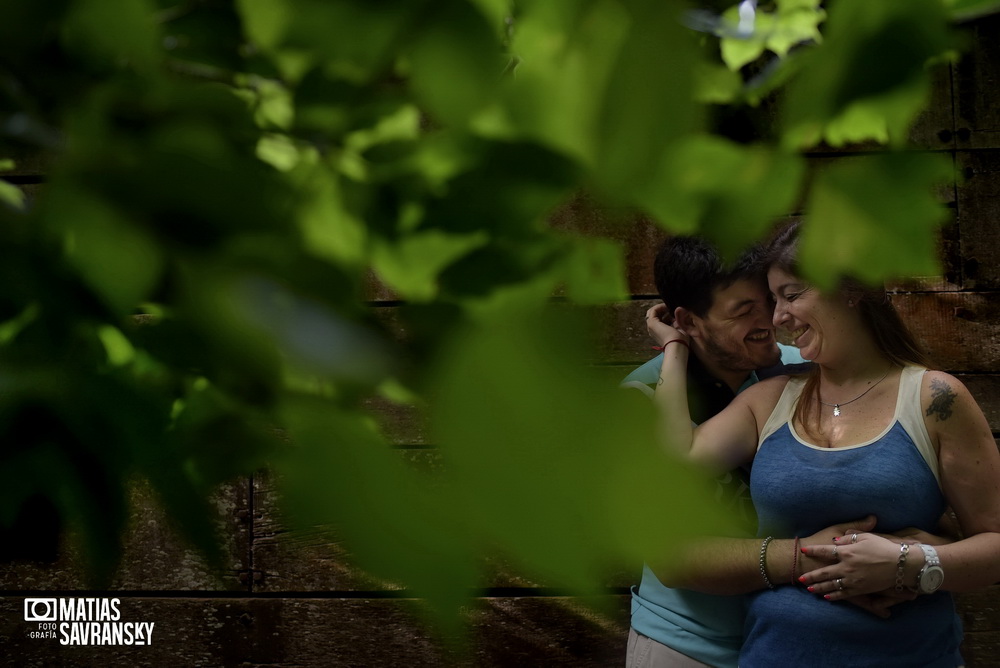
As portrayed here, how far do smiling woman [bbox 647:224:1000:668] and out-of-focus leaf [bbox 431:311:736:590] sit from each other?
2.69ft

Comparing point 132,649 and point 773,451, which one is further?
point 132,649

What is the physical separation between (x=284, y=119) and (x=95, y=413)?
8 cm

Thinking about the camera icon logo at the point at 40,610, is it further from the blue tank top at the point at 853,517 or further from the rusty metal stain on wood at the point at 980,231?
the rusty metal stain on wood at the point at 980,231

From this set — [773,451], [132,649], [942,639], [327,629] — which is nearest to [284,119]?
[773,451]

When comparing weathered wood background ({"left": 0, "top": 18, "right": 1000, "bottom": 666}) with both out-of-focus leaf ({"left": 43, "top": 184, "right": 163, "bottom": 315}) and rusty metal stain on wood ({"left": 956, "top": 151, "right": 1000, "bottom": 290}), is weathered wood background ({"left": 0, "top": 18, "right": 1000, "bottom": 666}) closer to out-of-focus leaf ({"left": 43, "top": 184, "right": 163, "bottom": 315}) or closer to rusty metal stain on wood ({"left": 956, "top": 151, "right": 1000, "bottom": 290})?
rusty metal stain on wood ({"left": 956, "top": 151, "right": 1000, "bottom": 290})

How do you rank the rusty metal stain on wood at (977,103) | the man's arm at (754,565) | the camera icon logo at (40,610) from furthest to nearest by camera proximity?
the camera icon logo at (40,610) → the rusty metal stain on wood at (977,103) → the man's arm at (754,565)

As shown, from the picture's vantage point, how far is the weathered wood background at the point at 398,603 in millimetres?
1586

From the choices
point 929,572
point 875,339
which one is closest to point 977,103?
point 875,339

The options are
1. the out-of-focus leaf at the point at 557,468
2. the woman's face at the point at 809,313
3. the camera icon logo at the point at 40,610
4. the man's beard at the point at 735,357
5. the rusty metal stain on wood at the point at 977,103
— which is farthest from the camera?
the camera icon logo at the point at 40,610

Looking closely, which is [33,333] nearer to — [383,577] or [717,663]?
[383,577]

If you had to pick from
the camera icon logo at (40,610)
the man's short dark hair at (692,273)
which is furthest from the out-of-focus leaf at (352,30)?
the camera icon logo at (40,610)

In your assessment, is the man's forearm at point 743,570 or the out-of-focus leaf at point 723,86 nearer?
the out-of-focus leaf at point 723,86

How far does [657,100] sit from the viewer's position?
0.45ft

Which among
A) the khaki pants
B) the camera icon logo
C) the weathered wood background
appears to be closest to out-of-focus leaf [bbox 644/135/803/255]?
the khaki pants
